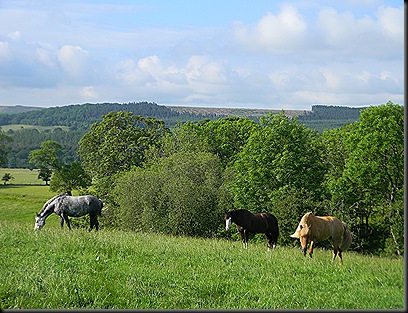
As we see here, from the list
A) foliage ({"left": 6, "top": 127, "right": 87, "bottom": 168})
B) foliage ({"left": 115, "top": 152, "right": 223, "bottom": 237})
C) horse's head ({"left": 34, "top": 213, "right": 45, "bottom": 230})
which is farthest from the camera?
foliage ({"left": 115, "top": 152, "right": 223, "bottom": 237})

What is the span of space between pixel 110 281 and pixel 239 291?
6.63 feet

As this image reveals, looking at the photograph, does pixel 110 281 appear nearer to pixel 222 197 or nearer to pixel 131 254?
pixel 131 254

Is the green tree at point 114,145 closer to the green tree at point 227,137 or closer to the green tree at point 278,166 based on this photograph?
the green tree at point 227,137

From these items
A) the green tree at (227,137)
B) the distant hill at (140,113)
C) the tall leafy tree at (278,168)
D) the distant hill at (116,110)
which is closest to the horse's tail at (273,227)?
the tall leafy tree at (278,168)

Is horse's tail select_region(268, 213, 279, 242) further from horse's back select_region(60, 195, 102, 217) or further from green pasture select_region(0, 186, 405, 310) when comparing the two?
horse's back select_region(60, 195, 102, 217)

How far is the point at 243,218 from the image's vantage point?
17.6m

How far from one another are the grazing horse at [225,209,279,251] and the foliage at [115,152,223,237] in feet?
37.8

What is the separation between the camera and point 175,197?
99.2 feet

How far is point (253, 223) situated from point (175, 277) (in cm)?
901

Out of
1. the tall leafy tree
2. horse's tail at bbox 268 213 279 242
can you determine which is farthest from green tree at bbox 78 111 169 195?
horse's tail at bbox 268 213 279 242

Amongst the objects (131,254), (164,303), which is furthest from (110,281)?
(131,254)

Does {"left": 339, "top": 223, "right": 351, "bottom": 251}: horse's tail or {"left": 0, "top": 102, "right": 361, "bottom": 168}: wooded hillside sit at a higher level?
{"left": 0, "top": 102, "right": 361, "bottom": 168}: wooded hillside

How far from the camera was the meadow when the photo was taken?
6036 mm

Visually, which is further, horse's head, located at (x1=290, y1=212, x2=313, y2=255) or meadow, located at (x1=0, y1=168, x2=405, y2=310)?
horse's head, located at (x1=290, y1=212, x2=313, y2=255)
